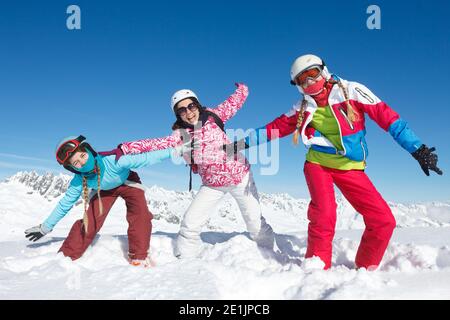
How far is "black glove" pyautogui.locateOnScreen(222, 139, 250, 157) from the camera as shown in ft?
15.7

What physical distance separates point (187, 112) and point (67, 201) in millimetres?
1933

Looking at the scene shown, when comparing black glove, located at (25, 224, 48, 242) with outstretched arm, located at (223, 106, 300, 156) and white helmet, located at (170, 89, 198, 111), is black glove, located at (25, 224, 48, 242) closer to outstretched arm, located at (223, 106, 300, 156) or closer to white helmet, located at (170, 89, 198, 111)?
white helmet, located at (170, 89, 198, 111)

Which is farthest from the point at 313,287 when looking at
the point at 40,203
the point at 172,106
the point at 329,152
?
the point at 40,203

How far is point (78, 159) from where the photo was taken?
4402 mm

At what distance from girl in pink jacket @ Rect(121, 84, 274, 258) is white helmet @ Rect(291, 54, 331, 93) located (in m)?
1.27

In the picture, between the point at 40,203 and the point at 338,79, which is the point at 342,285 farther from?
the point at 40,203

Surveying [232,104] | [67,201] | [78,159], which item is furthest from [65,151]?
[232,104]

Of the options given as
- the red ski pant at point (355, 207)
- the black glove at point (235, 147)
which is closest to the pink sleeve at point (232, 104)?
the black glove at point (235, 147)

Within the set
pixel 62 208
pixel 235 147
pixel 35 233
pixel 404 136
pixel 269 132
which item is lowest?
pixel 35 233

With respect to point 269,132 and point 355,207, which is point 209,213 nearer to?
point 269,132

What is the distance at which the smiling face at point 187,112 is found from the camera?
4.80 meters

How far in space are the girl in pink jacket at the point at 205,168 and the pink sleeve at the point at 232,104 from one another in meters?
0.15

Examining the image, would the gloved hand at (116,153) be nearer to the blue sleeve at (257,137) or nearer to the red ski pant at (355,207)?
the blue sleeve at (257,137)
